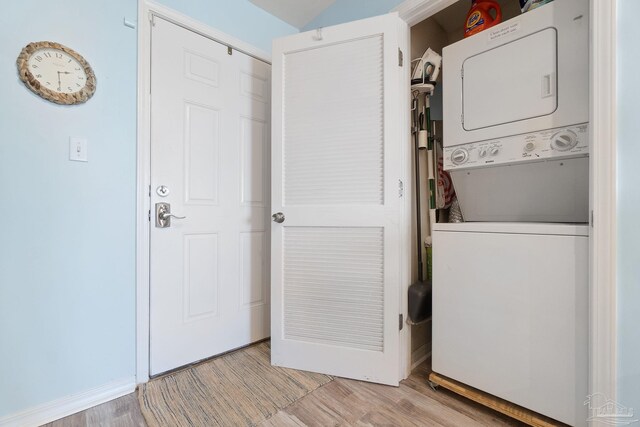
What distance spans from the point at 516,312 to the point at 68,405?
204 centimetres

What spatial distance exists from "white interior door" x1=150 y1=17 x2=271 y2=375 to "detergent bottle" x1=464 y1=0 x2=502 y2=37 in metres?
1.32

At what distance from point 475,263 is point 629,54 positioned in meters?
0.89

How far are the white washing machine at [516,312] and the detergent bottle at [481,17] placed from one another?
3.56ft

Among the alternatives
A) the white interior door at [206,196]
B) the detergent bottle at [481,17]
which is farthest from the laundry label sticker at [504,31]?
the white interior door at [206,196]

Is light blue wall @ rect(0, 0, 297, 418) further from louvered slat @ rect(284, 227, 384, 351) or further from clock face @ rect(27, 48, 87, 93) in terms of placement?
louvered slat @ rect(284, 227, 384, 351)

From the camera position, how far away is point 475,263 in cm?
129

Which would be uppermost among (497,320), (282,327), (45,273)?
(45,273)

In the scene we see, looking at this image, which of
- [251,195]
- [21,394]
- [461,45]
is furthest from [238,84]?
[21,394]

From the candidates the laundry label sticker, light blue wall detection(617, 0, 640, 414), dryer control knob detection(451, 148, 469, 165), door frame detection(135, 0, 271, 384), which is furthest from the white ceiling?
light blue wall detection(617, 0, 640, 414)

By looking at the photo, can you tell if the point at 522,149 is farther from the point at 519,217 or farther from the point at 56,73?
the point at 56,73

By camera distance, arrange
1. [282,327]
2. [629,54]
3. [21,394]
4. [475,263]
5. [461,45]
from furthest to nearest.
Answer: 1. [282,327]
2. [461,45]
3. [475,263]
4. [21,394]
5. [629,54]

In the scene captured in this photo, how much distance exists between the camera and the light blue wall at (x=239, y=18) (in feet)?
5.47

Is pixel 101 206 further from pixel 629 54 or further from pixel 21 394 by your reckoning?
pixel 629 54

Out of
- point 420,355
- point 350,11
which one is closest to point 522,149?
point 420,355
